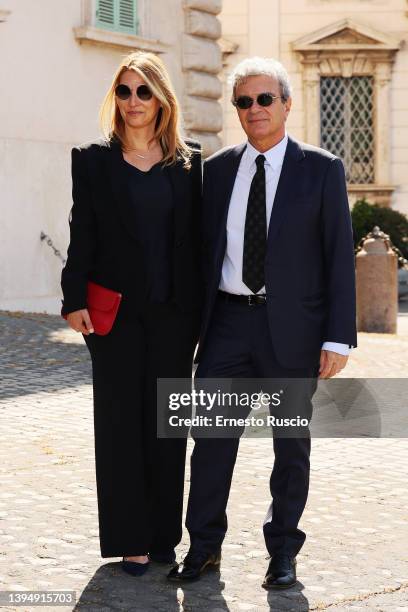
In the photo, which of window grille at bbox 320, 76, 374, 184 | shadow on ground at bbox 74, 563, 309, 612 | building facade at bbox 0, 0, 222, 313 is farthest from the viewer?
window grille at bbox 320, 76, 374, 184

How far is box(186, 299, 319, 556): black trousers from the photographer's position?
4.76m

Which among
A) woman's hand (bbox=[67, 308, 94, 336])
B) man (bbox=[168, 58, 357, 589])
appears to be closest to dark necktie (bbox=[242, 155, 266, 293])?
man (bbox=[168, 58, 357, 589])

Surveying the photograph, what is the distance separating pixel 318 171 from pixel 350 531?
158 cm

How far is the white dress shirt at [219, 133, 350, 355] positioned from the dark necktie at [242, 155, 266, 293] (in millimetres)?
18

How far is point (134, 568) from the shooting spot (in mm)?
4766

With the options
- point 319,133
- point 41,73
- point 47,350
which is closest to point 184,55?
point 41,73

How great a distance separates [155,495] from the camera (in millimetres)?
4930

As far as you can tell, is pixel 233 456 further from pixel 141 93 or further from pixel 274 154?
pixel 141 93

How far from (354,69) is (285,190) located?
76.0 ft

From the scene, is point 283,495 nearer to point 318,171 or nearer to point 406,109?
point 318,171

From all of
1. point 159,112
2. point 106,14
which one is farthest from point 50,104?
point 159,112

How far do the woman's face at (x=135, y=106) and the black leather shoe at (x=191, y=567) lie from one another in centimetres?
158

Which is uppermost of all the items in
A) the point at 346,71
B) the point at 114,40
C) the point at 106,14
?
the point at 346,71

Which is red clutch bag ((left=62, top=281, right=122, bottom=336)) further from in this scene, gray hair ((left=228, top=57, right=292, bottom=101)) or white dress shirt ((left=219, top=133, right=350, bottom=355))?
gray hair ((left=228, top=57, right=292, bottom=101))
